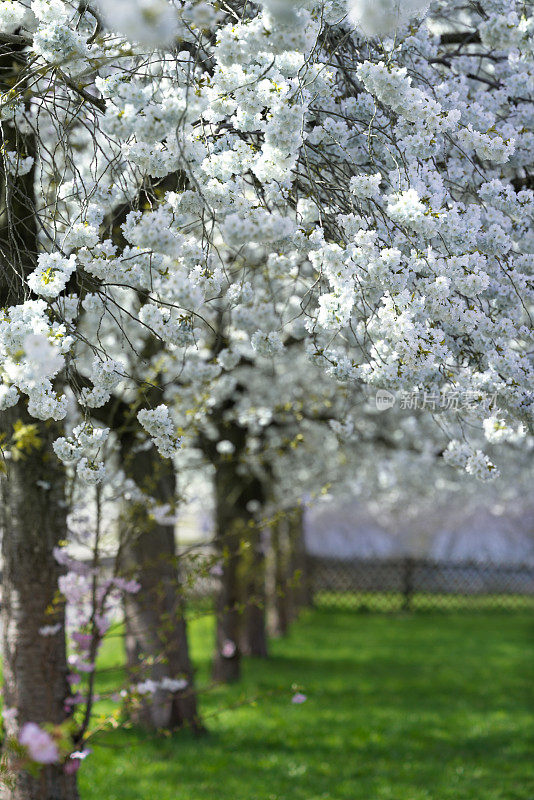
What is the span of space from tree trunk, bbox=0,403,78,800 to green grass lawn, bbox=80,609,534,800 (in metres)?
0.44

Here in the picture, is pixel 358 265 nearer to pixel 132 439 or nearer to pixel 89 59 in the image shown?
pixel 89 59

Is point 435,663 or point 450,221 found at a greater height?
point 450,221

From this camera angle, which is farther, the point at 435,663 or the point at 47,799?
the point at 435,663

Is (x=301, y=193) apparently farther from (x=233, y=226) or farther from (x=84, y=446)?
(x=84, y=446)

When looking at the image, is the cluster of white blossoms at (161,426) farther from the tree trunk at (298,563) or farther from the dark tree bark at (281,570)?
the tree trunk at (298,563)

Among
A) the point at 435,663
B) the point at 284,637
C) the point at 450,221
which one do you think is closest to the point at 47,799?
the point at 450,221

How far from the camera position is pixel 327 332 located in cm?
349

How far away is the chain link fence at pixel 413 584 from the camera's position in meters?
21.1

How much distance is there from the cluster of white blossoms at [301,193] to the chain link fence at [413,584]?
57.6 ft

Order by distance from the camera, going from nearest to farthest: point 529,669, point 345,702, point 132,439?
1. point 132,439
2. point 345,702
3. point 529,669

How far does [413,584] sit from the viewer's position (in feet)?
69.4

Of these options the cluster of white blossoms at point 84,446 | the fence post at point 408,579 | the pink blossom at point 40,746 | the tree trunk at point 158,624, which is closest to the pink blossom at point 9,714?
the cluster of white blossoms at point 84,446

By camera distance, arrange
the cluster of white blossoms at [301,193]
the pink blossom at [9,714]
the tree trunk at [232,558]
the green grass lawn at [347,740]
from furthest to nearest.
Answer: the tree trunk at [232,558] → the green grass lawn at [347,740] → the pink blossom at [9,714] → the cluster of white blossoms at [301,193]

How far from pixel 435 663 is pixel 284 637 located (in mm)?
3229
